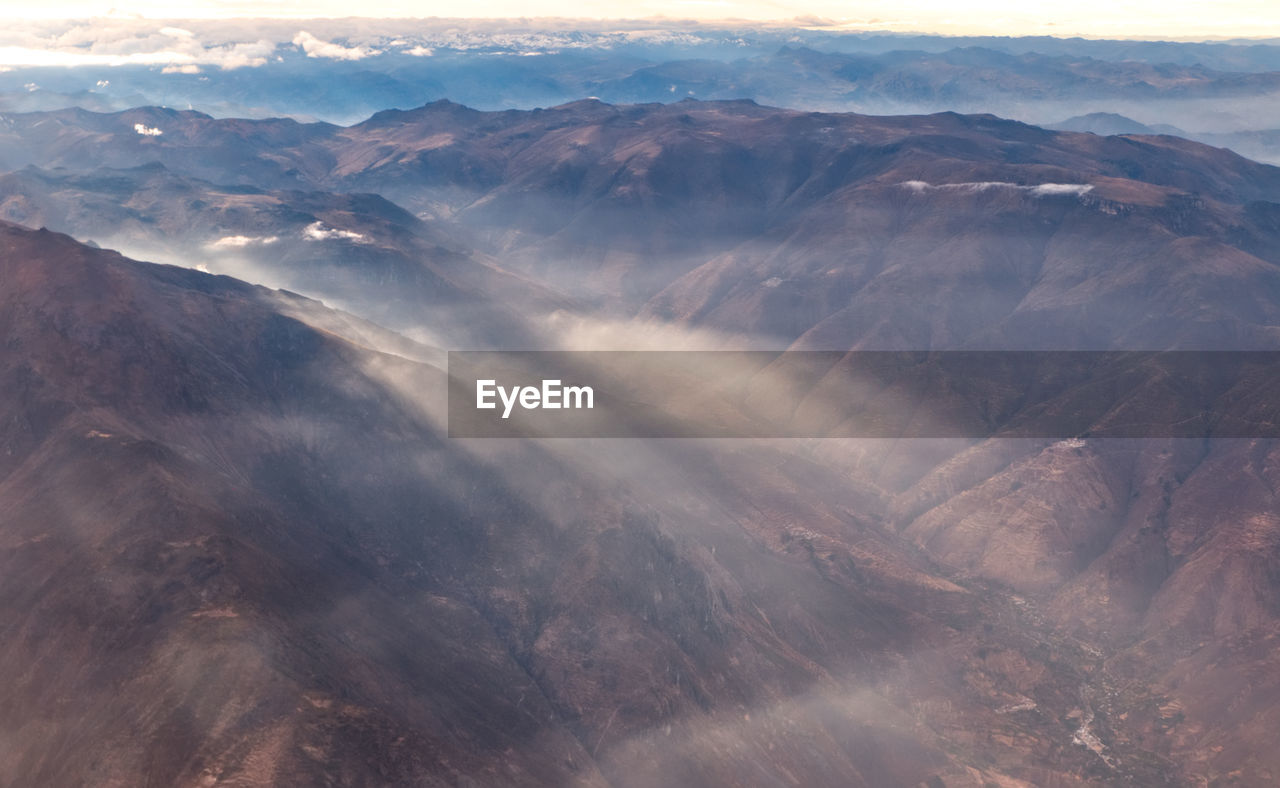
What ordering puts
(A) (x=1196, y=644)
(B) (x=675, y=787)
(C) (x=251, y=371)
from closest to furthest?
(B) (x=675, y=787)
(A) (x=1196, y=644)
(C) (x=251, y=371)

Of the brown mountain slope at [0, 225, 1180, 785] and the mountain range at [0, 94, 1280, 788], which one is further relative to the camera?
the mountain range at [0, 94, 1280, 788]

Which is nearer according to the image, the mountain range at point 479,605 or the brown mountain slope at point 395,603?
the brown mountain slope at point 395,603

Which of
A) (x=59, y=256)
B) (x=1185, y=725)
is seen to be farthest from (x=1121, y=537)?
(x=59, y=256)

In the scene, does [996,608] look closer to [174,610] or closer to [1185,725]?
[1185,725]

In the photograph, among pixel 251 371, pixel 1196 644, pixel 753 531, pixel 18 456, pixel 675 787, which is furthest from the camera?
pixel 753 531

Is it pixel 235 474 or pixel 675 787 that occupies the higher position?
pixel 235 474

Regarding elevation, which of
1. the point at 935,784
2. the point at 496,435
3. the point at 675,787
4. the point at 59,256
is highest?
the point at 59,256

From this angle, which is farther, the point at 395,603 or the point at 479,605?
the point at 479,605

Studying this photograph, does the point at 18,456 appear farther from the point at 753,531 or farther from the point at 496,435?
the point at 753,531

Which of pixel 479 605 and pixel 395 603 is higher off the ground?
pixel 395 603

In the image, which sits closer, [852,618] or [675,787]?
[675,787]
